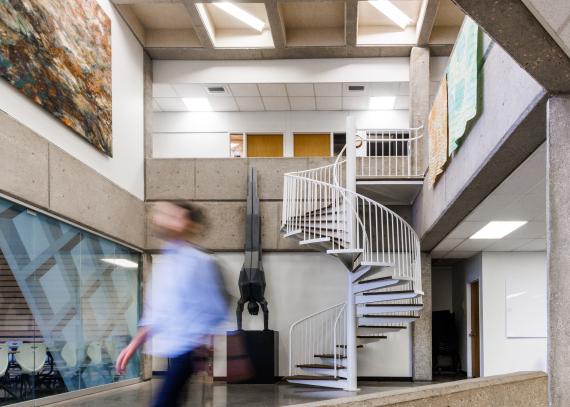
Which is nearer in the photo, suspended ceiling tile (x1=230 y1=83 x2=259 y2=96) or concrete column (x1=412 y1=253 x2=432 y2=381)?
concrete column (x1=412 y1=253 x2=432 y2=381)

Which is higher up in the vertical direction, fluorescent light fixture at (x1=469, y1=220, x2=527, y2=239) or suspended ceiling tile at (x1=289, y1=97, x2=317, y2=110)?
suspended ceiling tile at (x1=289, y1=97, x2=317, y2=110)

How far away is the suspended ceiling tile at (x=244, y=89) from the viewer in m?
12.4

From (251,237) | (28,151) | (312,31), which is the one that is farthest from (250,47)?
(28,151)

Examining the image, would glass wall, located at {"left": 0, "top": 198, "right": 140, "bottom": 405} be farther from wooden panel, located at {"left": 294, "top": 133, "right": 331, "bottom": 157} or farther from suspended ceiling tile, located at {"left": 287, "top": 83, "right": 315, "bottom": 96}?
wooden panel, located at {"left": 294, "top": 133, "right": 331, "bottom": 157}

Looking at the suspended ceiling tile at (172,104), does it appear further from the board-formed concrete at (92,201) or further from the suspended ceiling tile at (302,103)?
the board-formed concrete at (92,201)

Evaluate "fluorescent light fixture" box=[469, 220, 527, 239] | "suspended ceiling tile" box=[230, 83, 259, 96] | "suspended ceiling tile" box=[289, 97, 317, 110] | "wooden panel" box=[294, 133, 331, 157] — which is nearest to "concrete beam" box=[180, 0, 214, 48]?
"suspended ceiling tile" box=[230, 83, 259, 96]

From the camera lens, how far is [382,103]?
13594mm

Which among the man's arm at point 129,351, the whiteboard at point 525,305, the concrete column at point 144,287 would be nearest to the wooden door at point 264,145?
the concrete column at point 144,287

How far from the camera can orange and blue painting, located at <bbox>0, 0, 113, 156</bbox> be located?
670cm

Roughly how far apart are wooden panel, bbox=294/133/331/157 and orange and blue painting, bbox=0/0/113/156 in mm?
5219

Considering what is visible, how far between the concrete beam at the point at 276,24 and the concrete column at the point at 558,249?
6.78 metres

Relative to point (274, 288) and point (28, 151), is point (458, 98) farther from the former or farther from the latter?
point (274, 288)

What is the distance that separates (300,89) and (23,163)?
22.4ft

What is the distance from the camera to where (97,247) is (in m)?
9.13
